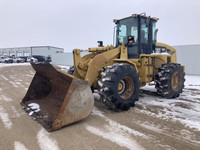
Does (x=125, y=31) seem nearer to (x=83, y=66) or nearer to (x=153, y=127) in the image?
(x=83, y=66)

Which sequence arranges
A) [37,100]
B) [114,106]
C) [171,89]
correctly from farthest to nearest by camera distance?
1. [171,89]
2. [37,100]
3. [114,106]

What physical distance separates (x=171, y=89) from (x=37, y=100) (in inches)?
164

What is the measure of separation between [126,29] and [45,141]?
14.3 feet

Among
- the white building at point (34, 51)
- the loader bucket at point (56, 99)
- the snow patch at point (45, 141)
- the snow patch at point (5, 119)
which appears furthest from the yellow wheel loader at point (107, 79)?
the white building at point (34, 51)

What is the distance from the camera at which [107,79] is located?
387cm

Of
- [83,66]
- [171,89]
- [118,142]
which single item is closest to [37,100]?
[83,66]

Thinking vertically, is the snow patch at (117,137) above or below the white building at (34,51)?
below

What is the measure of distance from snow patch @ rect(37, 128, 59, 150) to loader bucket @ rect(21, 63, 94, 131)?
5.5 inches

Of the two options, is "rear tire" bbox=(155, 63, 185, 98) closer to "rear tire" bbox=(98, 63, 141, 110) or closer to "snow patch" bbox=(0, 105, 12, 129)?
"rear tire" bbox=(98, 63, 141, 110)

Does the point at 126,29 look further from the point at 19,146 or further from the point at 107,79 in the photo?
the point at 19,146

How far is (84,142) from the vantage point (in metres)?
2.68

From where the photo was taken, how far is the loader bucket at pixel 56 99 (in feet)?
10.1

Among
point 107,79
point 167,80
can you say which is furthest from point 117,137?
point 167,80

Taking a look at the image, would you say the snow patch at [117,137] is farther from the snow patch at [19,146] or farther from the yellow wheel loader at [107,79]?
the snow patch at [19,146]
